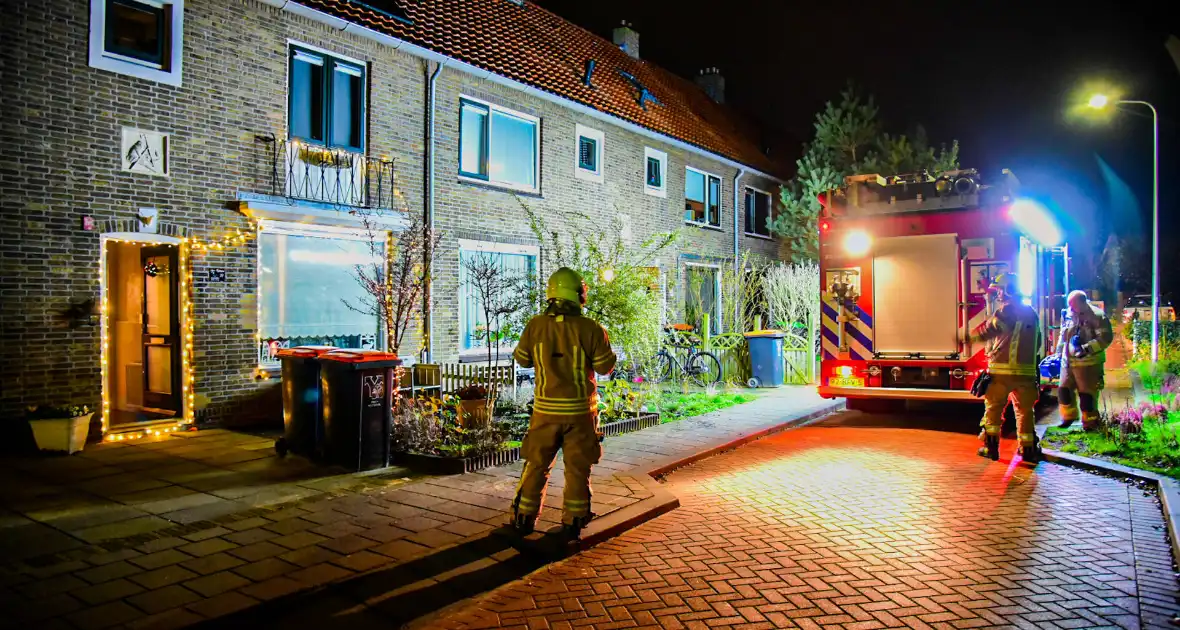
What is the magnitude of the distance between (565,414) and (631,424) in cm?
476

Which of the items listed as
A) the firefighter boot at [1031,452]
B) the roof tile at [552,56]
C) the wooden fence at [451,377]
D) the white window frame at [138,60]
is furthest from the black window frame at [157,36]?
the firefighter boot at [1031,452]

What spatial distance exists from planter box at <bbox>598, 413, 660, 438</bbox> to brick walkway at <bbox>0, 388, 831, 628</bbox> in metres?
1.39

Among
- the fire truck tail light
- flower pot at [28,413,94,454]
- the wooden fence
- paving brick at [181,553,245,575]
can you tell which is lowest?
paving brick at [181,553,245,575]

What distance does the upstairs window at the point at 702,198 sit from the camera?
1970 cm

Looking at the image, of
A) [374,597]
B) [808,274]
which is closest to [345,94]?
[374,597]

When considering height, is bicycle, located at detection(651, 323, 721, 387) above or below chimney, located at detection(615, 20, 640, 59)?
below

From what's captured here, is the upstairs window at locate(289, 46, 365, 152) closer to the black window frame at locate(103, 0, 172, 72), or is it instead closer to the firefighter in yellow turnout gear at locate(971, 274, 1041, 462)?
the black window frame at locate(103, 0, 172, 72)

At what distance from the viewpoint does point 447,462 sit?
7238mm

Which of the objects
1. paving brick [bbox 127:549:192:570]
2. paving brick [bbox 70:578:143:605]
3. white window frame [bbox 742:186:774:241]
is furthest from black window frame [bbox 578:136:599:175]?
paving brick [bbox 70:578:143:605]

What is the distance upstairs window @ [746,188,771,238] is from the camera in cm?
2284

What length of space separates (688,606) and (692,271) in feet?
49.7

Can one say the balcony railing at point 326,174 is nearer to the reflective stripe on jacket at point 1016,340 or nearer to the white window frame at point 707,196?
the reflective stripe on jacket at point 1016,340

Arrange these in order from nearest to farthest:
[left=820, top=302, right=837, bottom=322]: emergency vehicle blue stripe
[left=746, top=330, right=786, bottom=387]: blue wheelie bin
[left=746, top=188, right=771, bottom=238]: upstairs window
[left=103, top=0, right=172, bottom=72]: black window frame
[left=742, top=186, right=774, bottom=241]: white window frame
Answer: [left=103, top=0, right=172, bottom=72]: black window frame → [left=820, top=302, right=837, bottom=322]: emergency vehicle blue stripe → [left=746, top=330, right=786, bottom=387]: blue wheelie bin → [left=742, top=186, right=774, bottom=241]: white window frame → [left=746, top=188, right=771, bottom=238]: upstairs window

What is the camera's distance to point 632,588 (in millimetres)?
4570
